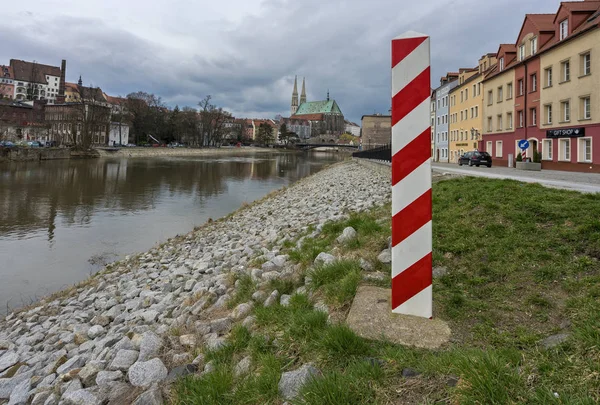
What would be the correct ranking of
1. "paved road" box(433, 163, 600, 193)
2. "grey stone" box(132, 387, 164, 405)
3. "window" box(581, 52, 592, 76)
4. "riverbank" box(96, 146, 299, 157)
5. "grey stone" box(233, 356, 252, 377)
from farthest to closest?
"riverbank" box(96, 146, 299, 157) < "window" box(581, 52, 592, 76) < "paved road" box(433, 163, 600, 193) < "grey stone" box(233, 356, 252, 377) < "grey stone" box(132, 387, 164, 405)

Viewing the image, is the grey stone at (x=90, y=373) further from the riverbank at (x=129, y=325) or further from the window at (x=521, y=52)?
the window at (x=521, y=52)

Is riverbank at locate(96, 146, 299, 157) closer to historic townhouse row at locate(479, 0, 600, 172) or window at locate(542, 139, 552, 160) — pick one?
historic townhouse row at locate(479, 0, 600, 172)

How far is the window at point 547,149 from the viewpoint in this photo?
2828 cm

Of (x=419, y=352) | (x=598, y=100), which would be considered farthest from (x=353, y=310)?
(x=598, y=100)

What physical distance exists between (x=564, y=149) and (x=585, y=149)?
2.08 meters

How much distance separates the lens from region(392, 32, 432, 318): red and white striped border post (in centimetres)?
301

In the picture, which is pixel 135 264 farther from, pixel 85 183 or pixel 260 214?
pixel 85 183

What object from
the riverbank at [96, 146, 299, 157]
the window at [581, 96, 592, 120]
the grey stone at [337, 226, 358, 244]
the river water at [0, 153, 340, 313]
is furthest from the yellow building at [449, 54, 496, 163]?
the riverbank at [96, 146, 299, 157]

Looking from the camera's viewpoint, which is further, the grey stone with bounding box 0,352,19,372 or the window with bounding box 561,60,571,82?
the window with bounding box 561,60,571,82

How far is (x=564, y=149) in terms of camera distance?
1049 inches

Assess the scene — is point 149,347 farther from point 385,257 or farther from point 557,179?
point 557,179

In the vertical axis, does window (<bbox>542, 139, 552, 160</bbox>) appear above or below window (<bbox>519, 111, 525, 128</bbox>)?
below

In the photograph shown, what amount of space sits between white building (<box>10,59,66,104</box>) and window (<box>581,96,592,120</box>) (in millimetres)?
140332

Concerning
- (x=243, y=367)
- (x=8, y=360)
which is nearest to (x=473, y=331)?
(x=243, y=367)
